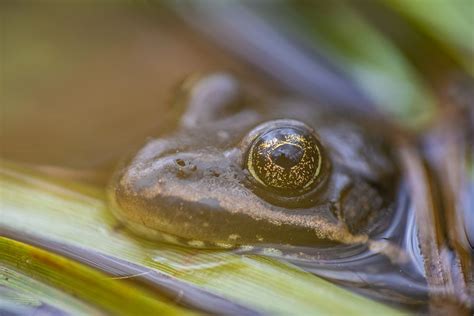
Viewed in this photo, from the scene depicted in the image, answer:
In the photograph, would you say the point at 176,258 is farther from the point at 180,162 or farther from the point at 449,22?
the point at 449,22

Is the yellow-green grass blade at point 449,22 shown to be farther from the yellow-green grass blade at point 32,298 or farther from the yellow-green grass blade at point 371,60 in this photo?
the yellow-green grass blade at point 32,298

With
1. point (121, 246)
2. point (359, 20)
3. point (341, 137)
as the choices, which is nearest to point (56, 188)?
point (121, 246)

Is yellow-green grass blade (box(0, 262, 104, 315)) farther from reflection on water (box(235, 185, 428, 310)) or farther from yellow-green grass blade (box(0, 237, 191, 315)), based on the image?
reflection on water (box(235, 185, 428, 310))

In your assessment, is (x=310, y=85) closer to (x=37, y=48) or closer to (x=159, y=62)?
(x=159, y=62)

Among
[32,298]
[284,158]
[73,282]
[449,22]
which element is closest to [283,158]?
[284,158]

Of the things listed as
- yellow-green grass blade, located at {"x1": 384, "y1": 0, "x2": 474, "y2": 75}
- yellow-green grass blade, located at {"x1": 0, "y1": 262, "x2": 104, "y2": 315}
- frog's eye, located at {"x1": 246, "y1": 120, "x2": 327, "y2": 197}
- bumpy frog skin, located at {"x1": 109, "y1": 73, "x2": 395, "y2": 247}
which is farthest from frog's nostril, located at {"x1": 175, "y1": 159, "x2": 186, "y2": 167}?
yellow-green grass blade, located at {"x1": 384, "y1": 0, "x2": 474, "y2": 75}

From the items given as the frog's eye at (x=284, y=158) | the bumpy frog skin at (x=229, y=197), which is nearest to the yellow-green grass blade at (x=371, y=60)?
the bumpy frog skin at (x=229, y=197)
